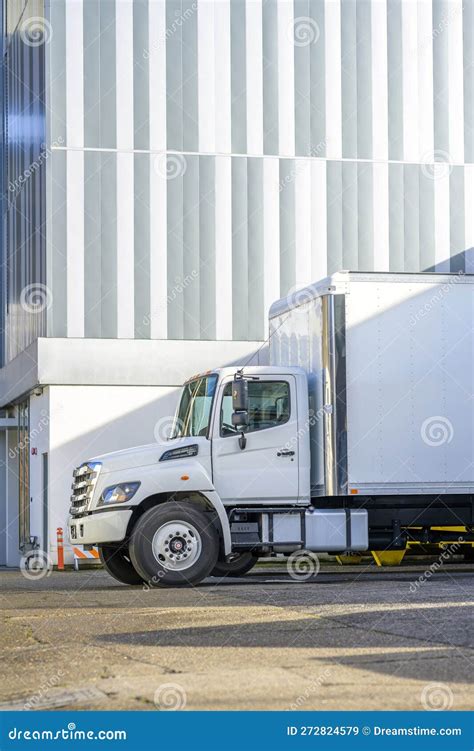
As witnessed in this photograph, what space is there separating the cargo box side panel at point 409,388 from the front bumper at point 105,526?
121 inches

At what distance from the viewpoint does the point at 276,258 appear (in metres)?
29.2

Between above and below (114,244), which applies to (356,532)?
below

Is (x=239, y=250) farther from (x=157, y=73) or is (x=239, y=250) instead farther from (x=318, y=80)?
(x=318, y=80)

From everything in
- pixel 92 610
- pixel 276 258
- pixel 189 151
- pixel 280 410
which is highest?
pixel 189 151

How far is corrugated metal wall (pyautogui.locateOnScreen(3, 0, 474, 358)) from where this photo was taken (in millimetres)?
28188

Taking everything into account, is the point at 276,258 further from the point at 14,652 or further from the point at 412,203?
the point at 14,652

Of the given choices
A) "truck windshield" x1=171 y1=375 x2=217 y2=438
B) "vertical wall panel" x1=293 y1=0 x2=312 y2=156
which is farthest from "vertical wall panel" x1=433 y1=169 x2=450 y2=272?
"truck windshield" x1=171 y1=375 x2=217 y2=438

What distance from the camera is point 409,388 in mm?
17500

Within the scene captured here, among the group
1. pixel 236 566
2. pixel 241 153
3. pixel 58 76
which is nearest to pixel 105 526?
pixel 236 566

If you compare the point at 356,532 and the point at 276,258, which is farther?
the point at 276,258
